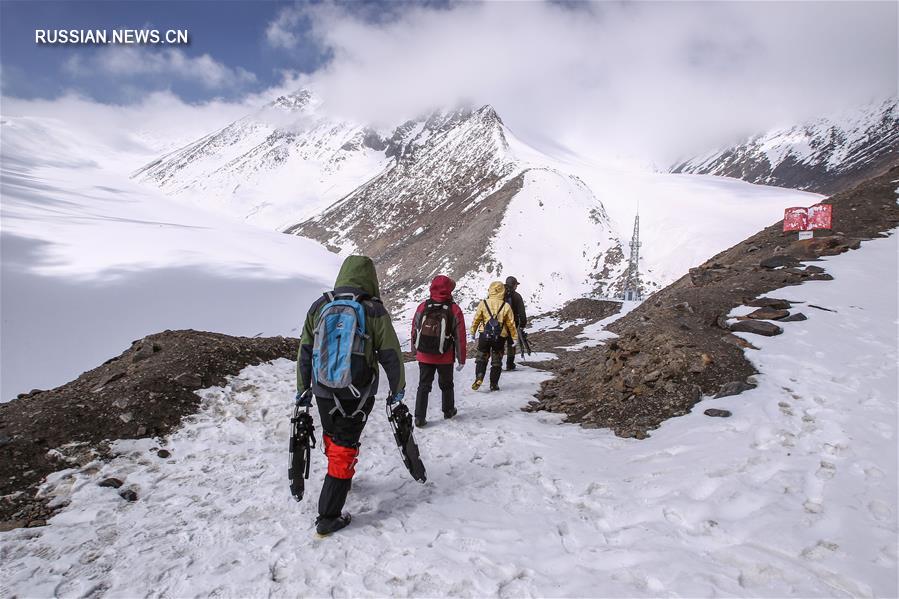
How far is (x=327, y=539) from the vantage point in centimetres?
405

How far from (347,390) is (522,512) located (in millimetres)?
2225

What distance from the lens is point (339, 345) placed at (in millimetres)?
4191

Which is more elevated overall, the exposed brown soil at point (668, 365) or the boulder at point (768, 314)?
the boulder at point (768, 314)

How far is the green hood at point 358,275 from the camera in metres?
4.40

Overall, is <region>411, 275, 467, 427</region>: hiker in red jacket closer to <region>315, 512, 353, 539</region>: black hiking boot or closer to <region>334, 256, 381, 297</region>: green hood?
<region>334, 256, 381, 297</region>: green hood

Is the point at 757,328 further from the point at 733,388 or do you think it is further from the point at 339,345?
the point at 339,345

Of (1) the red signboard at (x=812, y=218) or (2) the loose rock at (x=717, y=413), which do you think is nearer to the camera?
(2) the loose rock at (x=717, y=413)

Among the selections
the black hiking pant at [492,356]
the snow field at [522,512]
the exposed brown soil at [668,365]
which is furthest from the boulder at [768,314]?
the black hiking pant at [492,356]

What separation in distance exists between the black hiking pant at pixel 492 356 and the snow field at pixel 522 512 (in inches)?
89.9

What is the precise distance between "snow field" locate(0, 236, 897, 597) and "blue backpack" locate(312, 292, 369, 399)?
1.46 m

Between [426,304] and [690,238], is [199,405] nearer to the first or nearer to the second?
[426,304]

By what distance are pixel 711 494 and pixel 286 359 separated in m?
8.27

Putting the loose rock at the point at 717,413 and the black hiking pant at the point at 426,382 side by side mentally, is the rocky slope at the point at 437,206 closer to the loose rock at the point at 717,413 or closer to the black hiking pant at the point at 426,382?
the black hiking pant at the point at 426,382

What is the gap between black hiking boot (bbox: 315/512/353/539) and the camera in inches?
160
